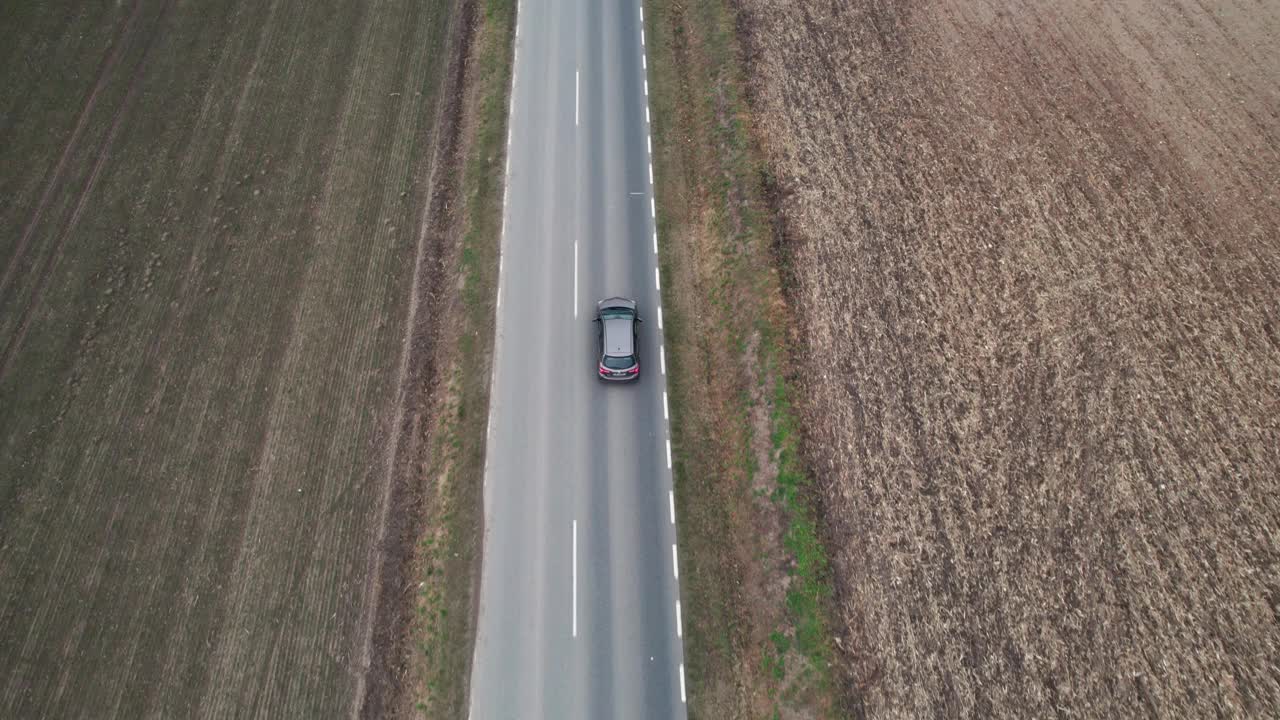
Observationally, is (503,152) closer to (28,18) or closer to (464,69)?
(464,69)

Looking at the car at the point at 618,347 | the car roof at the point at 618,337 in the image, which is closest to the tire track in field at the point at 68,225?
the car at the point at 618,347

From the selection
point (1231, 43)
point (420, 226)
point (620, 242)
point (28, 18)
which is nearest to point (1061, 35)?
point (1231, 43)

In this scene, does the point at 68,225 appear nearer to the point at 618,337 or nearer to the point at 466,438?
the point at 466,438

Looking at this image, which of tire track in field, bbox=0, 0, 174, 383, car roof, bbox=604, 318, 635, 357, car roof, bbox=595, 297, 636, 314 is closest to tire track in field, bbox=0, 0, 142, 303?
tire track in field, bbox=0, 0, 174, 383

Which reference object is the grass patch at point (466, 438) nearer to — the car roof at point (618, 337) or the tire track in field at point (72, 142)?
the car roof at point (618, 337)

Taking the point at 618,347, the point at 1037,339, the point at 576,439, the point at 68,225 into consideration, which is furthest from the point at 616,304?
the point at 68,225

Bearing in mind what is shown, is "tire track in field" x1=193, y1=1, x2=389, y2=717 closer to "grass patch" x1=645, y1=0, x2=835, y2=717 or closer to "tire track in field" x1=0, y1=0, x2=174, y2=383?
"tire track in field" x1=0, y1=0, x2=174, y2=383
